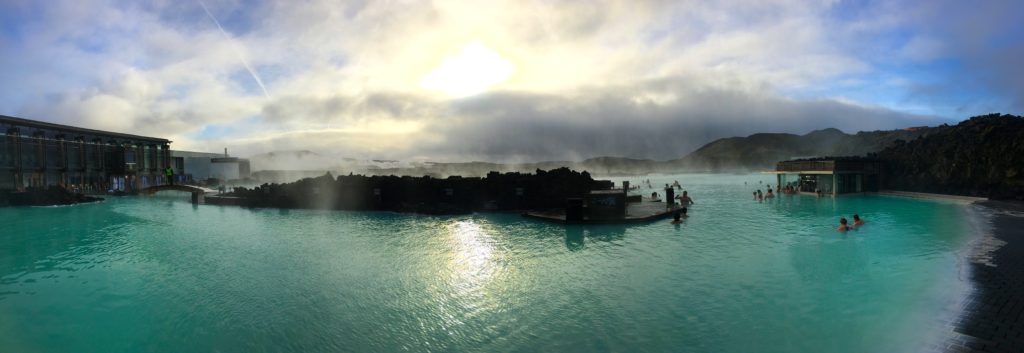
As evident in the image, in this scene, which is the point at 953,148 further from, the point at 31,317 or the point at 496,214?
the point at 31,317

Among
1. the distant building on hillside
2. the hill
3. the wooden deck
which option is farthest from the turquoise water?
the distant building on hillside

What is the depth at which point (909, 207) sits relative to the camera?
37469 millimetres

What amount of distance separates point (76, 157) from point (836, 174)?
107 metres

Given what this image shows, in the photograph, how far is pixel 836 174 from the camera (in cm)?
4691

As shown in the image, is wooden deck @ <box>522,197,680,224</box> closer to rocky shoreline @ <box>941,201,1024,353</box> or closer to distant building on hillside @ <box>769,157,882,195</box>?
rocky shoreline @ <box>941,201,1024,353</box>

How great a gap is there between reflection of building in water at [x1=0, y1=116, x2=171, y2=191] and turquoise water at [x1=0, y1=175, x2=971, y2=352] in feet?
145

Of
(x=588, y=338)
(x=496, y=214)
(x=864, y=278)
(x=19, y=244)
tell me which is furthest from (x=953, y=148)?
(x=19, y=244)

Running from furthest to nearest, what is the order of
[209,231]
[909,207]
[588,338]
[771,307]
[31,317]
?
[909,207], [209,231], [31,317], [771,307], [588,338]

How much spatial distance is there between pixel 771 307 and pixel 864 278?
5.95m

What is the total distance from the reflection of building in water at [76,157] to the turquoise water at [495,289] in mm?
44139

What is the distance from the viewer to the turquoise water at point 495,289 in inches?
434

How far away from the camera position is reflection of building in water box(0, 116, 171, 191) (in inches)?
2210

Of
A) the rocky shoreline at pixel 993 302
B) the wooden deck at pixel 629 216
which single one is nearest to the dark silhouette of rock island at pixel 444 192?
the wooden deck at pixel 629 216

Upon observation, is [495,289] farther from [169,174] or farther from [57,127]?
[169,174]
